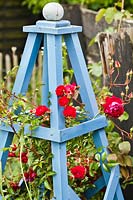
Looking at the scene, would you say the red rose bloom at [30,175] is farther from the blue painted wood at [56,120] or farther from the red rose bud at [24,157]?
the blue painted wood at [56,120]

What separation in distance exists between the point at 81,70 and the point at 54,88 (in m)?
0.16

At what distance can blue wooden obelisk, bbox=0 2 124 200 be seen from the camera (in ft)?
6.38

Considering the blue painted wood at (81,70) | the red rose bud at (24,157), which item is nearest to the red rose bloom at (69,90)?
the blue painted wood at (81,70)

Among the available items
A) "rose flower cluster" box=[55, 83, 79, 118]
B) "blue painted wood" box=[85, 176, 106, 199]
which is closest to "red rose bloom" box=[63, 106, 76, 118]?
"rose flower cluster" box=[55, 83, 79, 118]

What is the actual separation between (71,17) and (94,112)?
2.05 m

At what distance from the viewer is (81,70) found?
2049mm

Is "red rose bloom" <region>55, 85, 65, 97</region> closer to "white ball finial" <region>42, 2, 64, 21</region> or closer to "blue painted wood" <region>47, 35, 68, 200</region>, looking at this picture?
"blue painted wood" <region>47, 35, 68, 200</region>

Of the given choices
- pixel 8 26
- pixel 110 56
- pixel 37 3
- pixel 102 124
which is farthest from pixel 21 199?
pixel 8 26

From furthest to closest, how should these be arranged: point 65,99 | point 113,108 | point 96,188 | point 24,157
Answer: point 96,188 < point 24,157 < point 113,108 < point 65,99

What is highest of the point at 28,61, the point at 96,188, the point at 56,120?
the point at 28,61

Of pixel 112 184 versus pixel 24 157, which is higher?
pixel 24 157

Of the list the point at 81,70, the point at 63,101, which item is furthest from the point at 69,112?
the point at 81,70

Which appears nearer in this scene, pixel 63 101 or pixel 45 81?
pixel 63 101

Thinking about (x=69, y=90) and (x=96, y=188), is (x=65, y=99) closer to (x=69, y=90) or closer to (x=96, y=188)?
(x=69, y=90)
